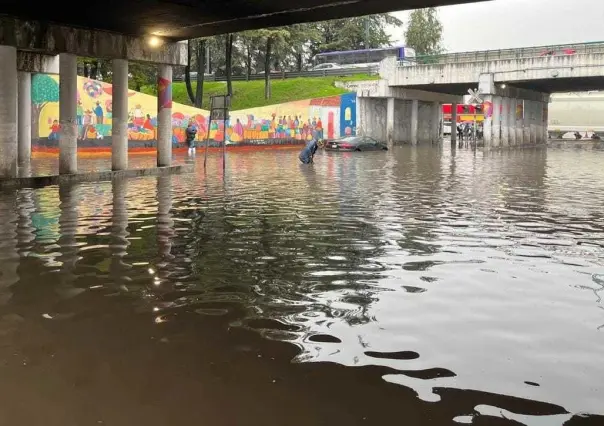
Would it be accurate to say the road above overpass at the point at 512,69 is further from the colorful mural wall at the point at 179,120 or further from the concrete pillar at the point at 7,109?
the concrete pillar at the point at 7,109

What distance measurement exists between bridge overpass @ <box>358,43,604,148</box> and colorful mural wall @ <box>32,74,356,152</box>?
3541 millimetres

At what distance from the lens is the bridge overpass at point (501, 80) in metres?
46.8

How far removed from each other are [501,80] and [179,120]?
2512cm

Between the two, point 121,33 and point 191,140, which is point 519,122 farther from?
point 121,33

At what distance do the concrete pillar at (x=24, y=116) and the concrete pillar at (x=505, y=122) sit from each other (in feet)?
124

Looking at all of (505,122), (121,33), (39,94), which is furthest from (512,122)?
(121,33)

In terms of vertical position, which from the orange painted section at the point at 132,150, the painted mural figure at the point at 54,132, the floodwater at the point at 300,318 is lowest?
the floodwater at the point at 300,318

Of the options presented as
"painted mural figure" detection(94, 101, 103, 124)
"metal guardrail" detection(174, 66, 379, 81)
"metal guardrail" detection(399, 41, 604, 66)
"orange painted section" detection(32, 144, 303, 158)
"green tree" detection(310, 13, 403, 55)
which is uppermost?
"green tree" detection(310, 13, 403, 55)

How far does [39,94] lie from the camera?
33.7 m

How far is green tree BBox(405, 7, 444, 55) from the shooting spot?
84.5 metres

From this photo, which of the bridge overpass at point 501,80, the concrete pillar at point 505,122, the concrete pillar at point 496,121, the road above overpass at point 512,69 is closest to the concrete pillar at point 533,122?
the bridge overpass at point 501,80

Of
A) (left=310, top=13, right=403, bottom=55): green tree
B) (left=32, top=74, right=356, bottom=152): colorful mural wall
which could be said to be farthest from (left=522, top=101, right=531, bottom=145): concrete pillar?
(left=310, top=13, right=403, bottom=55): green tree

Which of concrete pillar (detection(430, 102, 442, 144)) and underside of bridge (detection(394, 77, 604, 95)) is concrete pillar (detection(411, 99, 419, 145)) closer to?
underside of bridge (detection(394, 77, 604, 95))

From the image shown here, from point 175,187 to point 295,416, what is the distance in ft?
50.1
